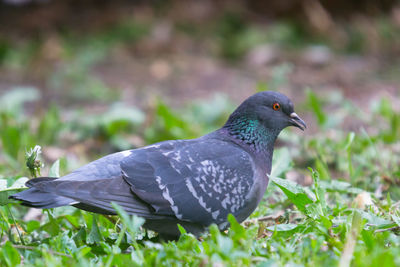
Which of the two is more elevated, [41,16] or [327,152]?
[41,16]

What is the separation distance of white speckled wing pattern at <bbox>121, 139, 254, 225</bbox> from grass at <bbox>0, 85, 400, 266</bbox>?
0.19m

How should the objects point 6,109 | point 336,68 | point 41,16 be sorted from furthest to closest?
point 41,16
point 336,68
point 6,109

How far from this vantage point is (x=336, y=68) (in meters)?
8.85

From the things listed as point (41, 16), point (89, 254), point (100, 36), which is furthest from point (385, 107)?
point (41, 16)

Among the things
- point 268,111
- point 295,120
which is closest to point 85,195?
point 268,111

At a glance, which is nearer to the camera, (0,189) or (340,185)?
(0,189)

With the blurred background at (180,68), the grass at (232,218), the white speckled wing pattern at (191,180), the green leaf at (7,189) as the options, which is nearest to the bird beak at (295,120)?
the grass at (232,218)

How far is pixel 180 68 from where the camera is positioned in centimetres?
915

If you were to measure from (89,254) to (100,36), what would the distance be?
7.22 m

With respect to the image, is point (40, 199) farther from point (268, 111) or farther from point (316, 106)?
point (316, 106)

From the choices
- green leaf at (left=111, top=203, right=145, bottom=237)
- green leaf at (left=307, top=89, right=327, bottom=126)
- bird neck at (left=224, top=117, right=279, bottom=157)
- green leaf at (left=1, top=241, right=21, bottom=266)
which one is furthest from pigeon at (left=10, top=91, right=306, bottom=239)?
green leaf at (left=307, top=89, right=327, bottom=126)

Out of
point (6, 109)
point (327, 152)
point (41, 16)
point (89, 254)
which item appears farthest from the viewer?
point (41, 16)

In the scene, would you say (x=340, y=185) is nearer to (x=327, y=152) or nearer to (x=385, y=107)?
(x=327, y=152)

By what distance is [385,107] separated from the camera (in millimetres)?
6059
